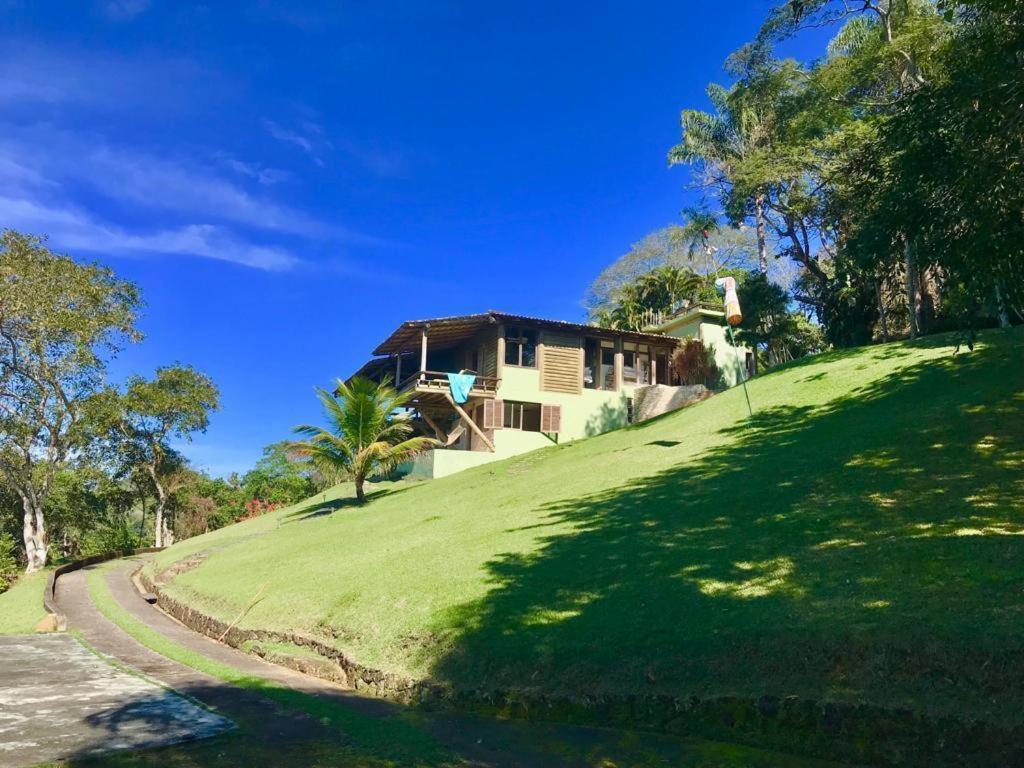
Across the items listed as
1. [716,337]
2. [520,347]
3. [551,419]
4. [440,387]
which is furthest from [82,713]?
[716,337]

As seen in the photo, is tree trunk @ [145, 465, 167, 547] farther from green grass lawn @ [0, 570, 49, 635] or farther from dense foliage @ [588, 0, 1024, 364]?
dense foliage @ [588, 0, 1024, 364]

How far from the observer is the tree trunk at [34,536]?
27.4 m

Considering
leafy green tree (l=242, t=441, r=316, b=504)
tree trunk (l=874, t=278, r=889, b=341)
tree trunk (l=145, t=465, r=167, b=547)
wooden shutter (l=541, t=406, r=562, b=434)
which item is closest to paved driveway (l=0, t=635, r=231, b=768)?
wooden shutter (l=541, t=406, r=562, b=434)

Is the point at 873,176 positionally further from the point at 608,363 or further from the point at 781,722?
the point at 608,363

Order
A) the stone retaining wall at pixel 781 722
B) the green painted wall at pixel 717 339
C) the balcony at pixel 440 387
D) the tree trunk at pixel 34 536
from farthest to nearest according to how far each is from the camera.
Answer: the green painted wall at pixel 717 339 → the balcony at pixel 440 387 → the tree trunk at pixel 34 536 → the stone retaining wall at pixel 781 722

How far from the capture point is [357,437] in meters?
22.8

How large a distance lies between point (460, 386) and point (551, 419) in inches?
173

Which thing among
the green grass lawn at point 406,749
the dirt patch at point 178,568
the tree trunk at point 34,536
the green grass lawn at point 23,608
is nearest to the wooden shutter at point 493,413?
the dirt patch at point 178,568

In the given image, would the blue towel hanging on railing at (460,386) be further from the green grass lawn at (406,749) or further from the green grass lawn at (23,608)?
the green grass lawn at (406,749)

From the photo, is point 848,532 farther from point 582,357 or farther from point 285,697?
point 582,357

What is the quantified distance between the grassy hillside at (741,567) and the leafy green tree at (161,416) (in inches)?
879

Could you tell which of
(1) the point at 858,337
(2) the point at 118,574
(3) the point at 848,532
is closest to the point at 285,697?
(3) the point at 848,532

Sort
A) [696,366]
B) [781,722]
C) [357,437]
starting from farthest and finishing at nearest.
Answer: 1. [696,366]
2. [357,437]
3. [781,722]

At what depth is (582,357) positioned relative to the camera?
31125 mm
